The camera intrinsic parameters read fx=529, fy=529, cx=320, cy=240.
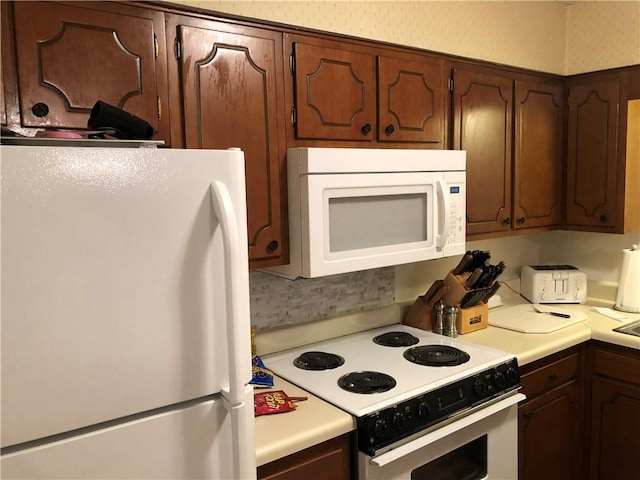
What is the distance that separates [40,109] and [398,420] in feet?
4.29

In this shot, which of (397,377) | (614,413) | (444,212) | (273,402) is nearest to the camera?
(273,402)

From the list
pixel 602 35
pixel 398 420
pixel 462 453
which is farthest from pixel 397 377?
pixel 602 35

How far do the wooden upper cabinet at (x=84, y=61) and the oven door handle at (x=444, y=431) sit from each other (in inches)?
45.5

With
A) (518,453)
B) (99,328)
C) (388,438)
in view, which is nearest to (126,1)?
(99,328)

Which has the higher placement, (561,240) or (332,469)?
(561,240)

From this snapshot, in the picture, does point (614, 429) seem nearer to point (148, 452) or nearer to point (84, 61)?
point (148, 452)

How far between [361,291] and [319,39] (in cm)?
109

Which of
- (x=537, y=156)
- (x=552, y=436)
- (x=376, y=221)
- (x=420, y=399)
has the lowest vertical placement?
(x=552, y=436)

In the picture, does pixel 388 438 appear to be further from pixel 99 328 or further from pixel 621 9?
pixel 621 9

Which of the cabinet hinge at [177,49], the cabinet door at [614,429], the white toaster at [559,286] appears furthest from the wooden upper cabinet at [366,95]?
the cabinet door at [614,429]

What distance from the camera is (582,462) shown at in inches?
97.0

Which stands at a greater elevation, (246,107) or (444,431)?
(246,107)

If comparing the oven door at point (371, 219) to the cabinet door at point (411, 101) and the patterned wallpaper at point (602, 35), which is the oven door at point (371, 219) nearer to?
the cabinet door at point (411, 101)

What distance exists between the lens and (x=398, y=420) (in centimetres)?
160
